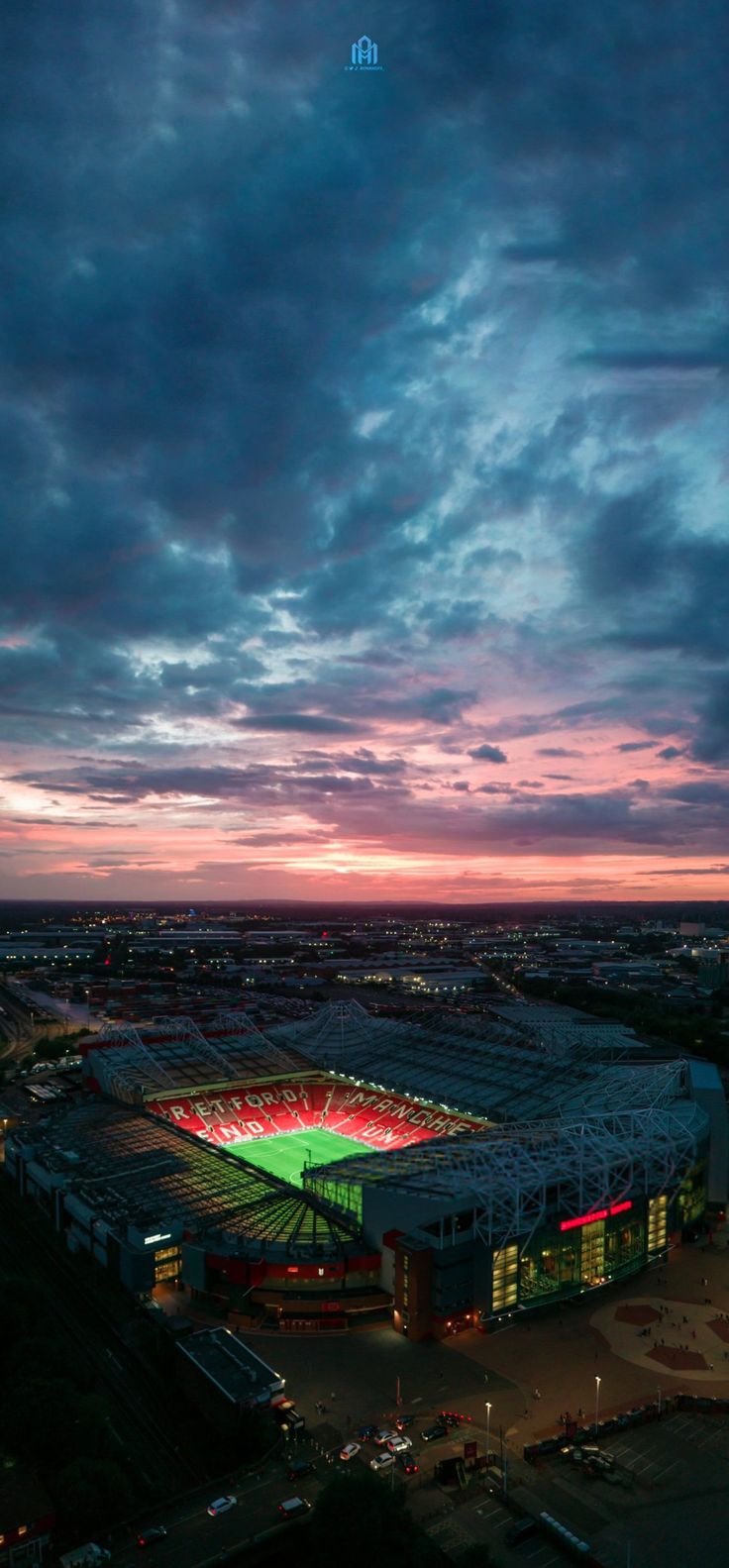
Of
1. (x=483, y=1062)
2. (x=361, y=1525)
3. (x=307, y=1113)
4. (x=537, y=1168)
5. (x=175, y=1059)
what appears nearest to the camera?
(x=361, y=1525)

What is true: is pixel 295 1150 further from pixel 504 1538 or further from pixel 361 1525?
pixel 361 1525

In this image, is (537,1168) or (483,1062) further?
(483,1062)

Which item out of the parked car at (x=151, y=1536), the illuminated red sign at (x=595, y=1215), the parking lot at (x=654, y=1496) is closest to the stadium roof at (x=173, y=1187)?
the illuminated red sign at (x=595, y=1215)

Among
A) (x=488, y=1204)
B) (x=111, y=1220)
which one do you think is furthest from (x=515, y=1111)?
(x=111, y=1220)

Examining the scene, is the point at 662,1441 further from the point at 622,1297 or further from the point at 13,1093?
the point at 13,1093

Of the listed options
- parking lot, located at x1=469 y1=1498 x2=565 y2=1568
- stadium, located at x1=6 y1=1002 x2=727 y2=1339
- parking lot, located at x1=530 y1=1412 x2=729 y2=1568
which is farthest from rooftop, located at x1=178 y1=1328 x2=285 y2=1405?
parking lot, located at x1=530 y1=1412 x2=729 y2=1568

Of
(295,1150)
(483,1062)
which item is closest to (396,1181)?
(295,1150)
